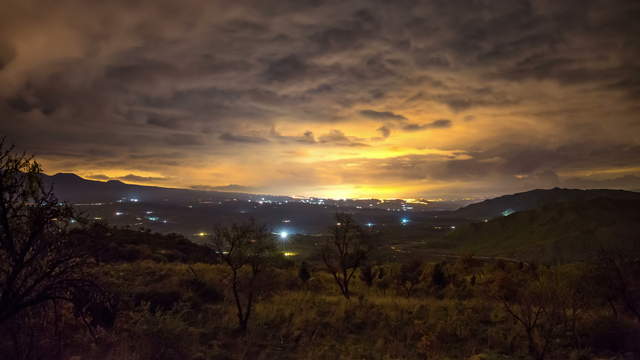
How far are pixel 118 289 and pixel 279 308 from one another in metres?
8.74

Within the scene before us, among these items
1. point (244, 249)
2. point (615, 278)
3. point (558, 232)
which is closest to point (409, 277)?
point (615, 278)

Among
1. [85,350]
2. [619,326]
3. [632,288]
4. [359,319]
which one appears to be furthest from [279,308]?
[632,288]

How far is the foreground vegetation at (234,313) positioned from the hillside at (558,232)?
6982 centimetres

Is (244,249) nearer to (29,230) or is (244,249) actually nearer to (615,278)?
(29,230)

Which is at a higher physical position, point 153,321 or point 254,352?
point 153,321

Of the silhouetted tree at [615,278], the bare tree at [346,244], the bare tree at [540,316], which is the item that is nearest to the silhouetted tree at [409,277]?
the bare tree at [346,244]

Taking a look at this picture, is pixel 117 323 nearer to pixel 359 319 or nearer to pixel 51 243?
pixel 51 243

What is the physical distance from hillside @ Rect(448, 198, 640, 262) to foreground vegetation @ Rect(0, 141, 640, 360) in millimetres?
69819

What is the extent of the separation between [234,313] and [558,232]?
104 metres

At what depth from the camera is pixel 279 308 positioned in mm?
20109

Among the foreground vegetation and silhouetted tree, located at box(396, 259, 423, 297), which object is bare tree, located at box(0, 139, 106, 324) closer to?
the foreground vegetation

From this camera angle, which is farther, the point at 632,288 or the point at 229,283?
the point at 229,283

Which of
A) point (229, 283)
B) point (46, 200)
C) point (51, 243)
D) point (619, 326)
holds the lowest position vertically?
point (229, 283)

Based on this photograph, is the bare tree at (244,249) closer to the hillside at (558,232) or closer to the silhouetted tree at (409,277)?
the silhouetted tree at (409,277)
